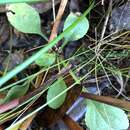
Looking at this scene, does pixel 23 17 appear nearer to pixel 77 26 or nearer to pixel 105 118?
pixel 77 26

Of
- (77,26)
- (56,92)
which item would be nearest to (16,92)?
(56,92)

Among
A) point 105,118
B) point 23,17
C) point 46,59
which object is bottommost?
point 105,118

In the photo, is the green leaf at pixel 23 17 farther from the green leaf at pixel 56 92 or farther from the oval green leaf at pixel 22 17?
the green leaf at pixel 56 92

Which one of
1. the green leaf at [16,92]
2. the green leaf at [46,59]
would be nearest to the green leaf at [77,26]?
the green leaf at [46,59]

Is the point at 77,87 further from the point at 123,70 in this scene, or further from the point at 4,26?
the point at 4,26

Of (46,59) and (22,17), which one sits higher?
(22,17)

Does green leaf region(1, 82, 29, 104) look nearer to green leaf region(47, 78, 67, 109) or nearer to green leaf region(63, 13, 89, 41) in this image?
green leaf region(47, 78, 67, 109)

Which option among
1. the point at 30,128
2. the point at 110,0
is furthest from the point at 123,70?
the point at 30,128
